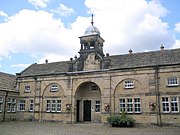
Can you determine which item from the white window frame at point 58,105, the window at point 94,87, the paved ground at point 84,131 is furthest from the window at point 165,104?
the white window frame at point 58,105

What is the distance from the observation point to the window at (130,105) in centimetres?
Answer: 2572

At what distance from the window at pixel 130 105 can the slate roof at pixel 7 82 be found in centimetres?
1621

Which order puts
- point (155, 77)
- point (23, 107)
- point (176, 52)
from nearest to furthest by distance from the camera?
point (155, 77) < point (176, 52) < point (23, 107)

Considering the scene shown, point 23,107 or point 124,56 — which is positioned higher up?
point 124,56

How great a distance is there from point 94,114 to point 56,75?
7450 millimetres

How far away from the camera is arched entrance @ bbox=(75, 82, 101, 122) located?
2964 cm

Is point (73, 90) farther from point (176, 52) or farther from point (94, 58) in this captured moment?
point (176, 52)

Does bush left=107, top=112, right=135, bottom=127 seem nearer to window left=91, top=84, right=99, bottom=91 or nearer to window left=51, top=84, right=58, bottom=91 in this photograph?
window left=91, top=84, right=99, bottom=91

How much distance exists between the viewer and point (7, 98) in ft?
102

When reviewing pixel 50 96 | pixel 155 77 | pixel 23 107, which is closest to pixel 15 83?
pixel 23 107

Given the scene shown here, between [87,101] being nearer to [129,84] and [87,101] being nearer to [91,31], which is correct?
[129,84]

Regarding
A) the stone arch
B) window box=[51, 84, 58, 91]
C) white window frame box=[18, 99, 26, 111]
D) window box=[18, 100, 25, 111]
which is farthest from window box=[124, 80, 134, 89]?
window box=[18, 100, 25, 111]

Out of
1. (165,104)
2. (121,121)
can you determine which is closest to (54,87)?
(121,121)

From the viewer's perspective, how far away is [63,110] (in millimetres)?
29578
